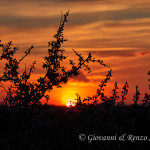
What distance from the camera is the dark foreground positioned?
269 inches

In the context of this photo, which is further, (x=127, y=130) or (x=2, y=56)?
(x=2, y=56)

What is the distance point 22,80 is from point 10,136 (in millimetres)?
2530

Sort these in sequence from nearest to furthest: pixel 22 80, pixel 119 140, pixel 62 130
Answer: pixel 62 130, pixel 119 140, pixel 22 80

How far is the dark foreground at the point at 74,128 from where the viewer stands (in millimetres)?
6828

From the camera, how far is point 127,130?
8125 mm

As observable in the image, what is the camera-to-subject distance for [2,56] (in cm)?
959

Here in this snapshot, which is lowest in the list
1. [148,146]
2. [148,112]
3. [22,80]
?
[148,146]

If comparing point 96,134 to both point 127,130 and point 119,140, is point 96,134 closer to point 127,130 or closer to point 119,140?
point 119,140

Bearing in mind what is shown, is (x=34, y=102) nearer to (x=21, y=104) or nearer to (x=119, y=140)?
(x=21, y=104)

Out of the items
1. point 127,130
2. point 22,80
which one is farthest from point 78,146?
point 22,80

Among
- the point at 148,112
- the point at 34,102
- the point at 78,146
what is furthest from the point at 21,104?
the point at 148,112

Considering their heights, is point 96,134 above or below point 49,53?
below

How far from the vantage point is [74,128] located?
282 inches

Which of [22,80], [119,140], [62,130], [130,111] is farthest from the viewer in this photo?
[22,80]
